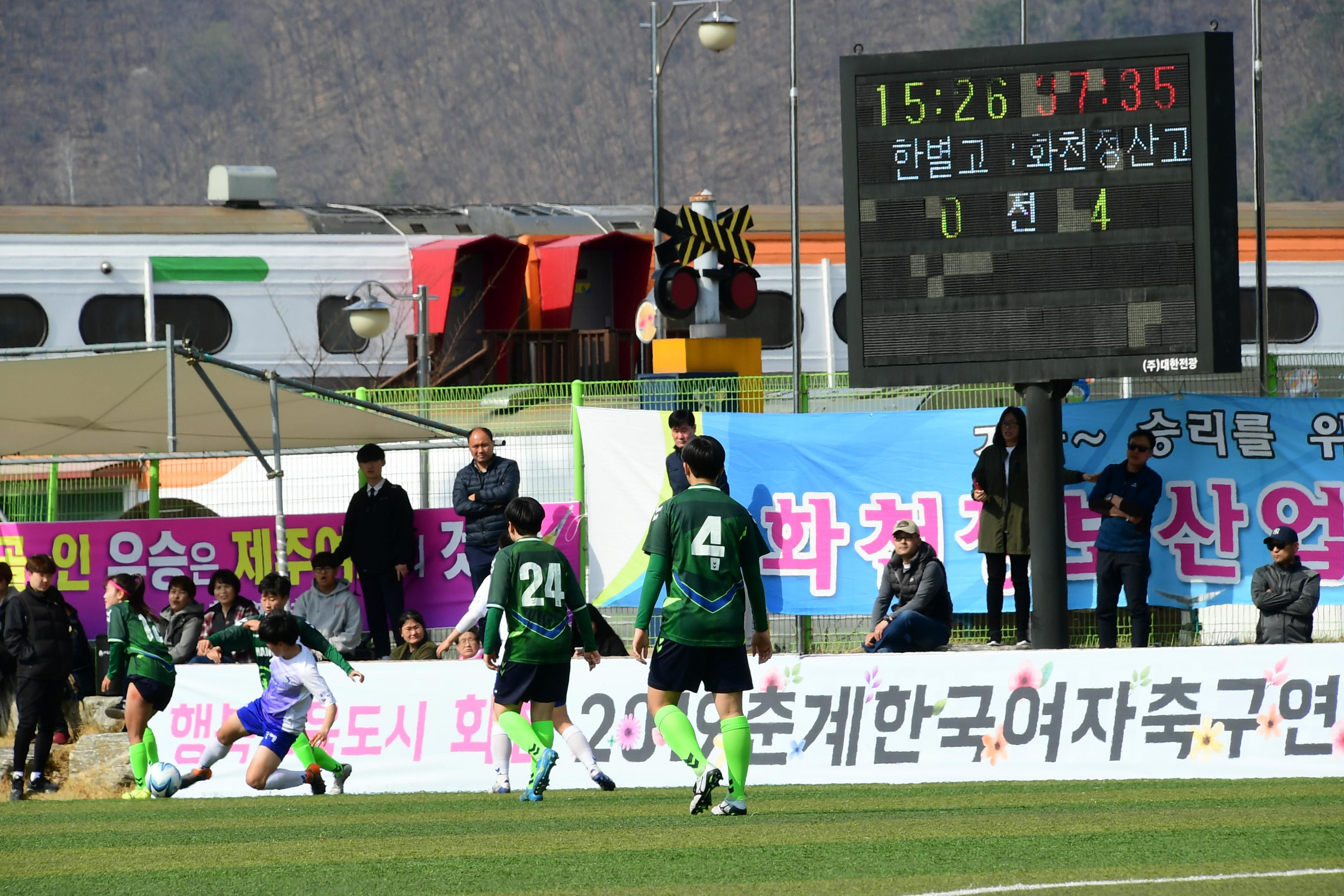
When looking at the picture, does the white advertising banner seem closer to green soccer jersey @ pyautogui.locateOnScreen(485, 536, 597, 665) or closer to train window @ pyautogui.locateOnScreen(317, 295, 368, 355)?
green soccer jersey @ pyautogui.locateOnScreen(485, 536, 597, 665)

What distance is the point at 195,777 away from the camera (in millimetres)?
12453

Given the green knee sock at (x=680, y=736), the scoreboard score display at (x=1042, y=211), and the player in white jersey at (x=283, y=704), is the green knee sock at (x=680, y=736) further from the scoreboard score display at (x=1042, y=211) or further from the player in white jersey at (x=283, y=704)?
the scoreboard score display at (x=1042, y=211)

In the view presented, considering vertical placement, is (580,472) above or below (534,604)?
above

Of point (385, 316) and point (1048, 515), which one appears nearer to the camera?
point (1048, 515)

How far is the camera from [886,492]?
49.7 feet

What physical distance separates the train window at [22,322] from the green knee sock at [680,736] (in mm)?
14813

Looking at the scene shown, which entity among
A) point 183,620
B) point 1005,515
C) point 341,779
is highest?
point 1005,515

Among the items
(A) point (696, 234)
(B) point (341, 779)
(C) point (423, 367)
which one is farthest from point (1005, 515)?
(C) point (423, 367)

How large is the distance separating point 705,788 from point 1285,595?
647cm

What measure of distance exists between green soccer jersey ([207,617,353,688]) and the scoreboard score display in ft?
14.5

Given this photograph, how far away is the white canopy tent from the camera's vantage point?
14711mm

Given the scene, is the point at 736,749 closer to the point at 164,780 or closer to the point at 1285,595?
the point at 164,780

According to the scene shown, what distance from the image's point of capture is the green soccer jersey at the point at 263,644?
39.9 feet

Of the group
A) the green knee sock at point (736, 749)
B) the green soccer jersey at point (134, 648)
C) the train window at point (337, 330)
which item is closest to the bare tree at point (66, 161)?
the train window at point (337, 330)
